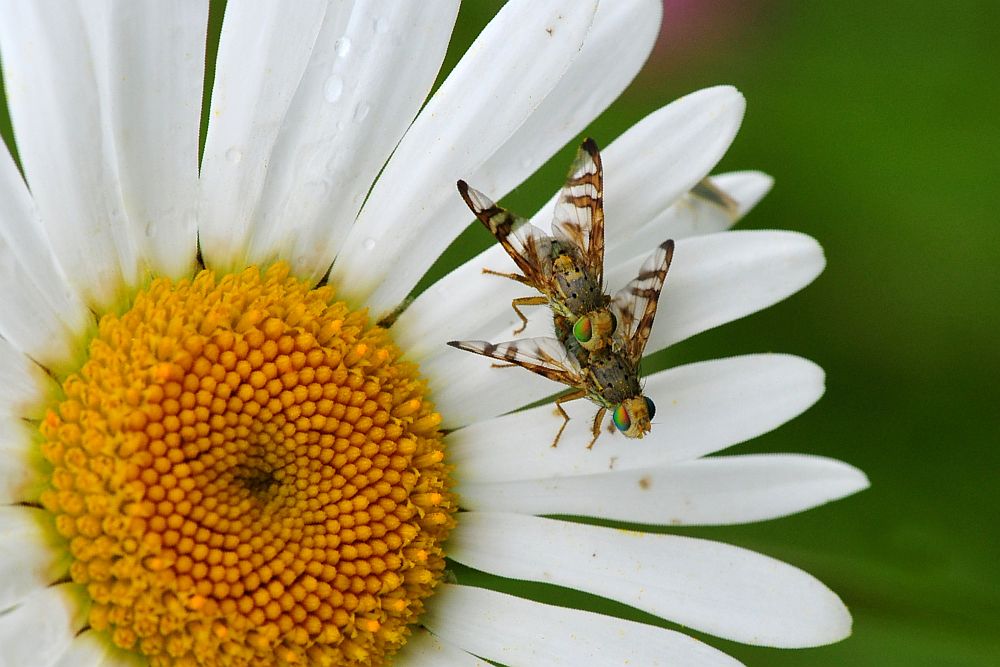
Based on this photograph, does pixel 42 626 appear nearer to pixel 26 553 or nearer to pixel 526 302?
pixel 26 553

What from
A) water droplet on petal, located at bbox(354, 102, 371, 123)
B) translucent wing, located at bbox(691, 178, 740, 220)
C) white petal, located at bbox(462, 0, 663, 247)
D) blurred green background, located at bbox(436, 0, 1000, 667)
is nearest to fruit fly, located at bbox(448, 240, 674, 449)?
white petal, located at bbox(462, 0, 663, 247)

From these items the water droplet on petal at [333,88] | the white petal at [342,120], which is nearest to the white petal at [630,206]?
the white petal at [342,120]

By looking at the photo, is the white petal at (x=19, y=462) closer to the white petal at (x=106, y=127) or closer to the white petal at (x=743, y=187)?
the white petal at (x=106, y=127)

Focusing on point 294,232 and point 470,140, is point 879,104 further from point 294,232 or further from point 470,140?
point 294,232

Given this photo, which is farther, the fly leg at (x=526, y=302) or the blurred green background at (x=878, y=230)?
the blurred green background at (x=878, y=230)

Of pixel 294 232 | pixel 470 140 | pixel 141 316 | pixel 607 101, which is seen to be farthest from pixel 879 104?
pixel 141 316

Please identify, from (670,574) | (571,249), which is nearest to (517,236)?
(571,249)
